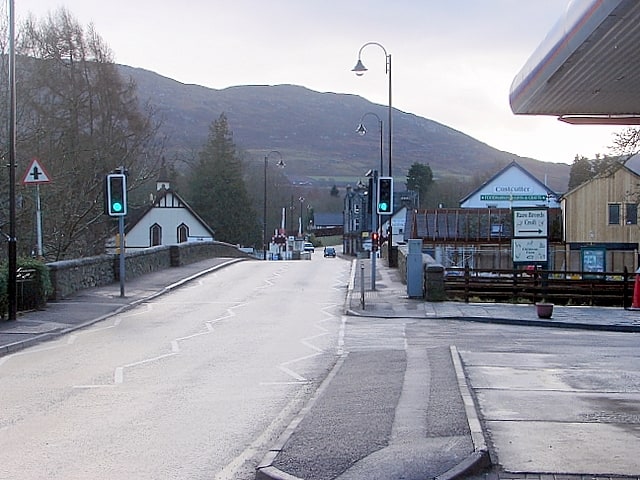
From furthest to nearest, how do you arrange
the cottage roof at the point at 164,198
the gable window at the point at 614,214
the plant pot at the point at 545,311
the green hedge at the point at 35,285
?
the cottage roof at the point at 164,198
the gable window at the point at 614,214
the plant pot at the point at 545,311
the green hedge at the point at 35,285

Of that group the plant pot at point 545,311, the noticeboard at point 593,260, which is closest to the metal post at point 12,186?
the plant pot at point 545,311

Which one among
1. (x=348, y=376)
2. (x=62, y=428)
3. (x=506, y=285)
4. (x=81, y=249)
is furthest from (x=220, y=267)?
(x=62, y=428)

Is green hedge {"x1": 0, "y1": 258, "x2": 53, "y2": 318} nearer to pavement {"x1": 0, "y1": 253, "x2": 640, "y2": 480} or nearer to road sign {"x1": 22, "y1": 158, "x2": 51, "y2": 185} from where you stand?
pavement {"x1": 0, "y1": 253, "x2": 640, "y2": 480}

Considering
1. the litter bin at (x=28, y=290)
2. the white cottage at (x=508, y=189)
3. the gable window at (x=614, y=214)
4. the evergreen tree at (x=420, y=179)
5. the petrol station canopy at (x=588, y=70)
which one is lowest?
the litter bin at (x=28, y=290)

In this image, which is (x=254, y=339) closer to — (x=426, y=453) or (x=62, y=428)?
(x=62, y=428)

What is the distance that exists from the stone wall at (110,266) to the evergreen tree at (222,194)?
38.4m

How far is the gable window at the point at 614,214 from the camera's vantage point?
52.4 m

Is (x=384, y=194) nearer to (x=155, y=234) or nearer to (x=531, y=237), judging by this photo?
(x=531, y=237)

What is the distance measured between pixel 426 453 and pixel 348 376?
5666 millimetres

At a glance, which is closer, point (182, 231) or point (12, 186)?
point (12, 186)

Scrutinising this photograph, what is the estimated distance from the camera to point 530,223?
30.1 metres

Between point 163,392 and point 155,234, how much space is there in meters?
70.0

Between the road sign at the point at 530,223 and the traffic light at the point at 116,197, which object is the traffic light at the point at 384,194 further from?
the traffic light at the point at 116,197

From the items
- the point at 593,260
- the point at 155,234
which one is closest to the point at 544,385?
the point at 593,260
